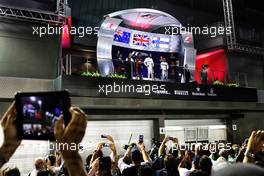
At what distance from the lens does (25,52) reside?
1109 cm

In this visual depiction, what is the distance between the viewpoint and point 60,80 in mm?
10016

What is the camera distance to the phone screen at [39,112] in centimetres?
162

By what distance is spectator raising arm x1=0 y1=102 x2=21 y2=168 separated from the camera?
169cm

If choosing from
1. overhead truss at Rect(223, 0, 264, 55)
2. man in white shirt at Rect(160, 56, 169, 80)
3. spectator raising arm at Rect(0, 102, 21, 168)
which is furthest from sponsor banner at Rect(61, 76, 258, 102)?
spectator raising arm at Rect(0, 102, 21, 168)

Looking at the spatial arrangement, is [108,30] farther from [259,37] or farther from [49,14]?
[259,37]

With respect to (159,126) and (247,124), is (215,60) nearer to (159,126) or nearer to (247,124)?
(247,124)

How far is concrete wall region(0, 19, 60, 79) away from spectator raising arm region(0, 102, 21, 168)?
963cm

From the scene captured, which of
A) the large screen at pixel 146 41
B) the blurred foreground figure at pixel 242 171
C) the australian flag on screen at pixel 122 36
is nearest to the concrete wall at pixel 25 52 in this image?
the australian flag on screen at pixel 122 36

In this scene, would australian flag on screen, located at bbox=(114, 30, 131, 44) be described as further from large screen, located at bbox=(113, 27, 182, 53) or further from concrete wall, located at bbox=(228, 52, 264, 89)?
concrete wall, located at bbox=(228, 52, 264, 89)

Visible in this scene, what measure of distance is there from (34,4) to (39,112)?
1048cm

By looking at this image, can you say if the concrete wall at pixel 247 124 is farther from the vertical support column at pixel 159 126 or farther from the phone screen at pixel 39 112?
the phone screen at pixel 39 112

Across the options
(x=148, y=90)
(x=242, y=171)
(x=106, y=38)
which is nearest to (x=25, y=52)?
(x=106, y=38)

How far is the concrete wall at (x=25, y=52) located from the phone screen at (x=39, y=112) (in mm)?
9676

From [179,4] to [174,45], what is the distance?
2.24 metres
